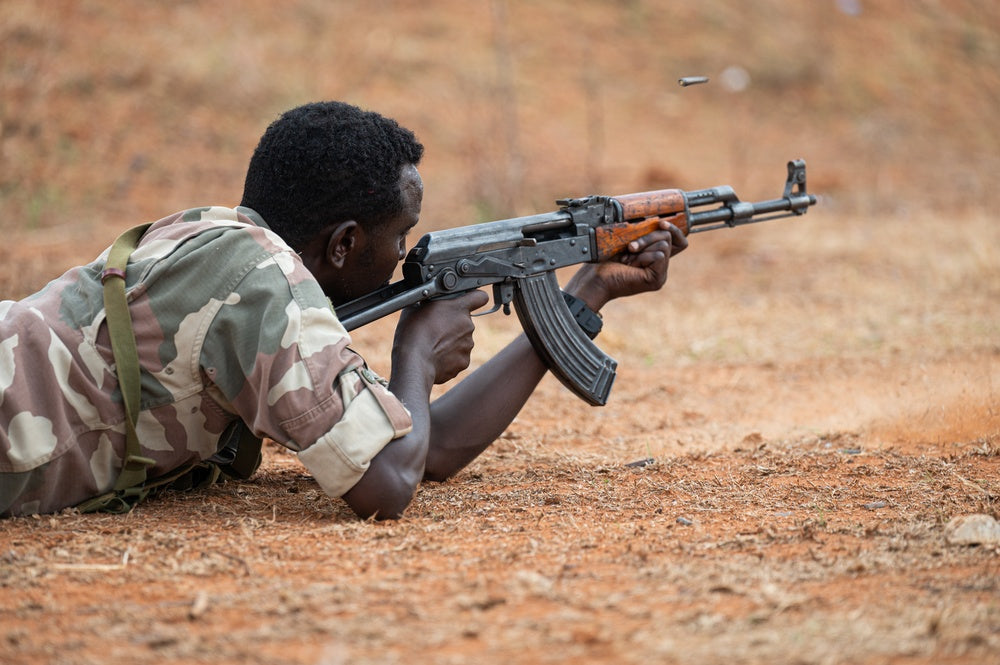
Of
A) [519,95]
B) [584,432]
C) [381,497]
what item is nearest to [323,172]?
[381,497]

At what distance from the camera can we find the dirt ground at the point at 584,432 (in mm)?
2154

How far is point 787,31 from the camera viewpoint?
16.1 m

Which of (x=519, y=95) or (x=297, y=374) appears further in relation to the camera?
(x=519, y=95)

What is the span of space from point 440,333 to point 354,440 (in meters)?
0.63

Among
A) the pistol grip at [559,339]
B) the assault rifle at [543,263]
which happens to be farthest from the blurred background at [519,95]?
the pistol grip at [559,339]

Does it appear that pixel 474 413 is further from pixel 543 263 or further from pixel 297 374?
pixel 297 374

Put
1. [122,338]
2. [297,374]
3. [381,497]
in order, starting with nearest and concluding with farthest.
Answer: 1. [297,374]
2. [122,338]
3. [381,497]

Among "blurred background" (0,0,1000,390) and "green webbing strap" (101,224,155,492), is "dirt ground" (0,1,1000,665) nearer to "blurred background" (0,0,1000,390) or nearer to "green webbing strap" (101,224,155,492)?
"blurred background" (0,0,1000,390)

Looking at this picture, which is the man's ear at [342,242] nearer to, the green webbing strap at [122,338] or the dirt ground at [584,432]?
the green webbing strap at [122,338]

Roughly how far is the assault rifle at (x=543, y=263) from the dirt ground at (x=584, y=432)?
0.44 metres

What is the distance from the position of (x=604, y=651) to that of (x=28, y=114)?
921 centimetres

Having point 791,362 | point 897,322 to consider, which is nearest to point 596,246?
point 791,362

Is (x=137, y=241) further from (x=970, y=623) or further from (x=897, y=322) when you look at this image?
(x=897, y=322)

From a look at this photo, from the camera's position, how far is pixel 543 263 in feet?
11.7
